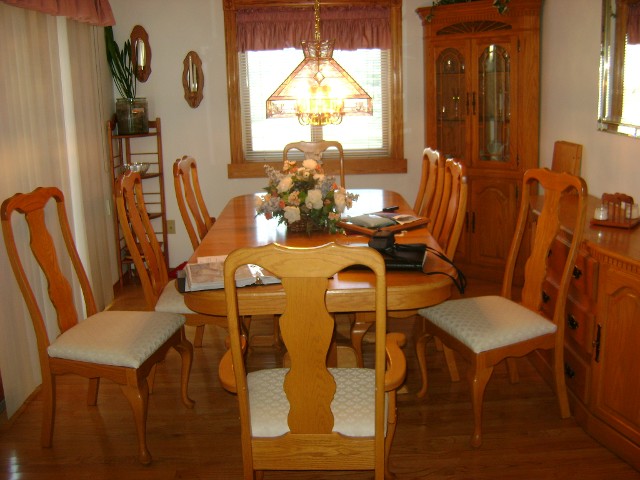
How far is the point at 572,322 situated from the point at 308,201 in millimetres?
1229

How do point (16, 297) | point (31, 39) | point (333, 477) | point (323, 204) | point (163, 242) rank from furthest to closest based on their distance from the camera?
point (163, 242) → point (31, 39) → point (16, 297) → point (323, 204) → point (333, 477)

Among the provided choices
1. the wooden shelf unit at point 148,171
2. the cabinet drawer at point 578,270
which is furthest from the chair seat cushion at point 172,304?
the wooden shelf unit at point 148,171

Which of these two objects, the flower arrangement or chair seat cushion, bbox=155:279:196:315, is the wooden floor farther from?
the flower arrangement

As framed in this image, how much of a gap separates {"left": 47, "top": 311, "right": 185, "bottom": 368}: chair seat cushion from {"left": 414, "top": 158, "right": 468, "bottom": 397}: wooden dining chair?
43.1 inches

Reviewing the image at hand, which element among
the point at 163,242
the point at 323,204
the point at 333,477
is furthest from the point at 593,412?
the point at 163,242

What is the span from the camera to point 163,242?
557cm

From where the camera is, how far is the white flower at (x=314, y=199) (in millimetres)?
3129

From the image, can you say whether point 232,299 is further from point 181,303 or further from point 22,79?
point 22,79

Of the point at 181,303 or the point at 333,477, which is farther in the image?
the point at 181,303

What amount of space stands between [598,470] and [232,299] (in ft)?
5.26

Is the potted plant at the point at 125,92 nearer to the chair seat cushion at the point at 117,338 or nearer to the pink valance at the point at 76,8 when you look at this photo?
the pink valance at the point at 76,8

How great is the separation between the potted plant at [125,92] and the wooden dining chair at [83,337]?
211cm

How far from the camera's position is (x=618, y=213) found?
3172 millimetres

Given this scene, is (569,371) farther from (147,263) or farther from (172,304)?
(147,263)
